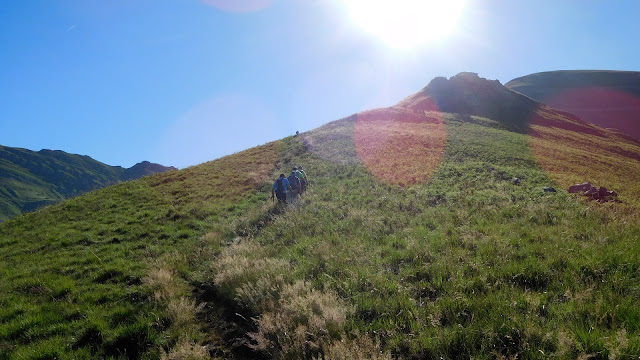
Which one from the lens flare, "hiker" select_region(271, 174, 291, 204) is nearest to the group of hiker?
"hiker" select_region(271, 174, 291, 204)

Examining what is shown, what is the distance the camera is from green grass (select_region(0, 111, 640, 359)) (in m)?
4.34

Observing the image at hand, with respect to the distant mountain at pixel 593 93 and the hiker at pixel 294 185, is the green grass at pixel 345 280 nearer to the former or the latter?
the hiker at pixel 294 185

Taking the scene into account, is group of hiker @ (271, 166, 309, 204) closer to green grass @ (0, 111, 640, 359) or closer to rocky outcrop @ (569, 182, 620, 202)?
green grass @ (0, 111, 640, 359)

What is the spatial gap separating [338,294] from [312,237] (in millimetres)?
Result: 4274

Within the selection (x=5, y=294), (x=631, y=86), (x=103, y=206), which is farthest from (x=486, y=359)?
(x=631, y=86)

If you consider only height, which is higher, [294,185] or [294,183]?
[294,183]

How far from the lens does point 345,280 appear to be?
21.6 feet

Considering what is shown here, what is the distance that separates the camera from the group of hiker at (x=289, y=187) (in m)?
16.3

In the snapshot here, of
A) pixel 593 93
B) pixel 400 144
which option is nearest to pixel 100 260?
pixel 400 144

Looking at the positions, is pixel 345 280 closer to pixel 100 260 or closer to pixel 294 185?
pixel 100 260

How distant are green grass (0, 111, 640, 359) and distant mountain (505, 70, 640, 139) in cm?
9752

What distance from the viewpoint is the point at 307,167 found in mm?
25016

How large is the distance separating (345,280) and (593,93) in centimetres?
13880

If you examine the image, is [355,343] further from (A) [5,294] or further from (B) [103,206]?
(B) [103,206]
